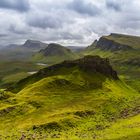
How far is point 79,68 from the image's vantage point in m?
183

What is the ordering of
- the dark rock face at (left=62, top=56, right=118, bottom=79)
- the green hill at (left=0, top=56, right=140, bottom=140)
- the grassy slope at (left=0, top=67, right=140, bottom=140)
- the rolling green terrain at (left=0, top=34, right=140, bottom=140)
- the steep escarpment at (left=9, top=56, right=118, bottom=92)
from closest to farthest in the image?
the rolling green terrain at (left=0, top=34, right=140, bottom=140), the green hill at (left=0, top=56, right=140, bottom=140), the grassy slope at (left=0, top=67, right=140, bottom=140), the steep escarpment at (left=9, top=56, right=118, bottom=92), the dark rock face at (left=62, top=56, right=118, bottom=79)

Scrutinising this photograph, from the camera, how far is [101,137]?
307ft

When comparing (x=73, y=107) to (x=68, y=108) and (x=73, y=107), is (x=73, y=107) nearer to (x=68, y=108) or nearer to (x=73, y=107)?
(x=73, y=107)

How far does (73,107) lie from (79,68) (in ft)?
178

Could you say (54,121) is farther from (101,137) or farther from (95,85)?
(95,85)

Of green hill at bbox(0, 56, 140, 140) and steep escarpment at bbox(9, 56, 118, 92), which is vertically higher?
steep escarpment at bbox(9, 56, 118, 92)

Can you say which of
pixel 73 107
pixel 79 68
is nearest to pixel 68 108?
pixel 73 107

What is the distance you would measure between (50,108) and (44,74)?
2336 inches

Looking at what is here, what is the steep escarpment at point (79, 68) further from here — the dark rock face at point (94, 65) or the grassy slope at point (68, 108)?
the grassy slope at point (68, 108)

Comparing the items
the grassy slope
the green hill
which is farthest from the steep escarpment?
the grassy slope

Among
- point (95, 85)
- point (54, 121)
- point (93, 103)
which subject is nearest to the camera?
point (54, 121)

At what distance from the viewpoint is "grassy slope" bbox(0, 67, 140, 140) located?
341 ft

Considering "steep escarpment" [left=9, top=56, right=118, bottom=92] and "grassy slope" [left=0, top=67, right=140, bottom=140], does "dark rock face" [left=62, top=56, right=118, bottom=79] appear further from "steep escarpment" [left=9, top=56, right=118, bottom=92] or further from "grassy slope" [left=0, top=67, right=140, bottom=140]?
"grassy slope" [left=0, top=67, right=140, bottom=140]

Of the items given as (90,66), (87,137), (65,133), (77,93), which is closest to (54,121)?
(65,133)
